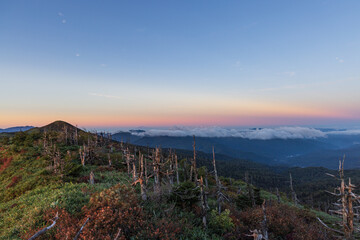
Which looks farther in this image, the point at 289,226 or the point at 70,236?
the point at 289,226

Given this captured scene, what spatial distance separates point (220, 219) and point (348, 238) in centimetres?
851

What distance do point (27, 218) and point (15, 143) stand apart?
47.3 m

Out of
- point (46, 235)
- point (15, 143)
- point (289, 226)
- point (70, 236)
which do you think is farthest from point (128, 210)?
point (15, 143)

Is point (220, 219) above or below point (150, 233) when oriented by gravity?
below

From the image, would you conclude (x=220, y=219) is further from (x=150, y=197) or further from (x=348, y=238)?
(x=348, y=238)

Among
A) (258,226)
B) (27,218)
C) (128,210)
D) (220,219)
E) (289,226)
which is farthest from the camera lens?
(289,226)

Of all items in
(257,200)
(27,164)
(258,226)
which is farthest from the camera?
(27,164)

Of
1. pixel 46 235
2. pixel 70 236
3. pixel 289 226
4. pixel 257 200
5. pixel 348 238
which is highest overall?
pixel 70 236

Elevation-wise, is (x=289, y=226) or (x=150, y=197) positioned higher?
(x=150, y=197)

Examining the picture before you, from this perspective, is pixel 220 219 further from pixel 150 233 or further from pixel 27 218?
pixel 27 218

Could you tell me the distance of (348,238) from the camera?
10312 millimetres

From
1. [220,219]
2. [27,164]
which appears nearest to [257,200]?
[220,219]

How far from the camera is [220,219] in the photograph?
51.0 feet

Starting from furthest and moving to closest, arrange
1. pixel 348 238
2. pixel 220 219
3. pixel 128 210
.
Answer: pixel 220 219
pixel 128 210
pixel 348 238
